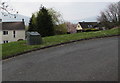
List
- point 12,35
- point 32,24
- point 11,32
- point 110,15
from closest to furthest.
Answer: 1. point 32,24
2. point 11,32
3. point 12,35
4. point 110,15

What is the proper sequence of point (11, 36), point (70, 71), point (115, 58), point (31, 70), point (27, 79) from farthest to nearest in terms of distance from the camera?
point (11, 36)
point (115, 58)
point (31, 70)
point (70, 71)
point (27, 79)

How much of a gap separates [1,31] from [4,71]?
44497mm

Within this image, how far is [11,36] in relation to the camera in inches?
1949

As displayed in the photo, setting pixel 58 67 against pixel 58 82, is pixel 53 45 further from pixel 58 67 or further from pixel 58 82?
pixel 58 82

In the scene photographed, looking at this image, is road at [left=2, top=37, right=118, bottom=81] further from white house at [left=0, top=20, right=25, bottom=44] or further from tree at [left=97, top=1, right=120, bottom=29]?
tree at [left=97, top=1, right=120, bottom=29]

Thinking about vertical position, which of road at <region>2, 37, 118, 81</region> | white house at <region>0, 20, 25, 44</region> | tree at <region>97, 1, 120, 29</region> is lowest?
road at <region>2, 37, 118, 81</region>

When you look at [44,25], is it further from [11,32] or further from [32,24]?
[11,32]

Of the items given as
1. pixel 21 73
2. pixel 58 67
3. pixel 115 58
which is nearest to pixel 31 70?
pixel 21 73

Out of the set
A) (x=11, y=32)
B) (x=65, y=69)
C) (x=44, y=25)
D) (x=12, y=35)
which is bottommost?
(x=65, y=69)

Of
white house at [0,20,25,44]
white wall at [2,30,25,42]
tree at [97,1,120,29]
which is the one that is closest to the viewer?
white house at [0,20,25,44]

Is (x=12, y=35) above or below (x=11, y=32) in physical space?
below

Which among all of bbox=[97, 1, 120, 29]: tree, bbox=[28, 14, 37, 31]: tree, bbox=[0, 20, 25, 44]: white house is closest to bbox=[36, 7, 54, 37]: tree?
bbox=[28, 14, 37, 31]: tree

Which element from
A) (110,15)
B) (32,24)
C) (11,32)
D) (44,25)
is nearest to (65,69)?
(44,25)

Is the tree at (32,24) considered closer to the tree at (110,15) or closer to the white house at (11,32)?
the white house at (11,32)
